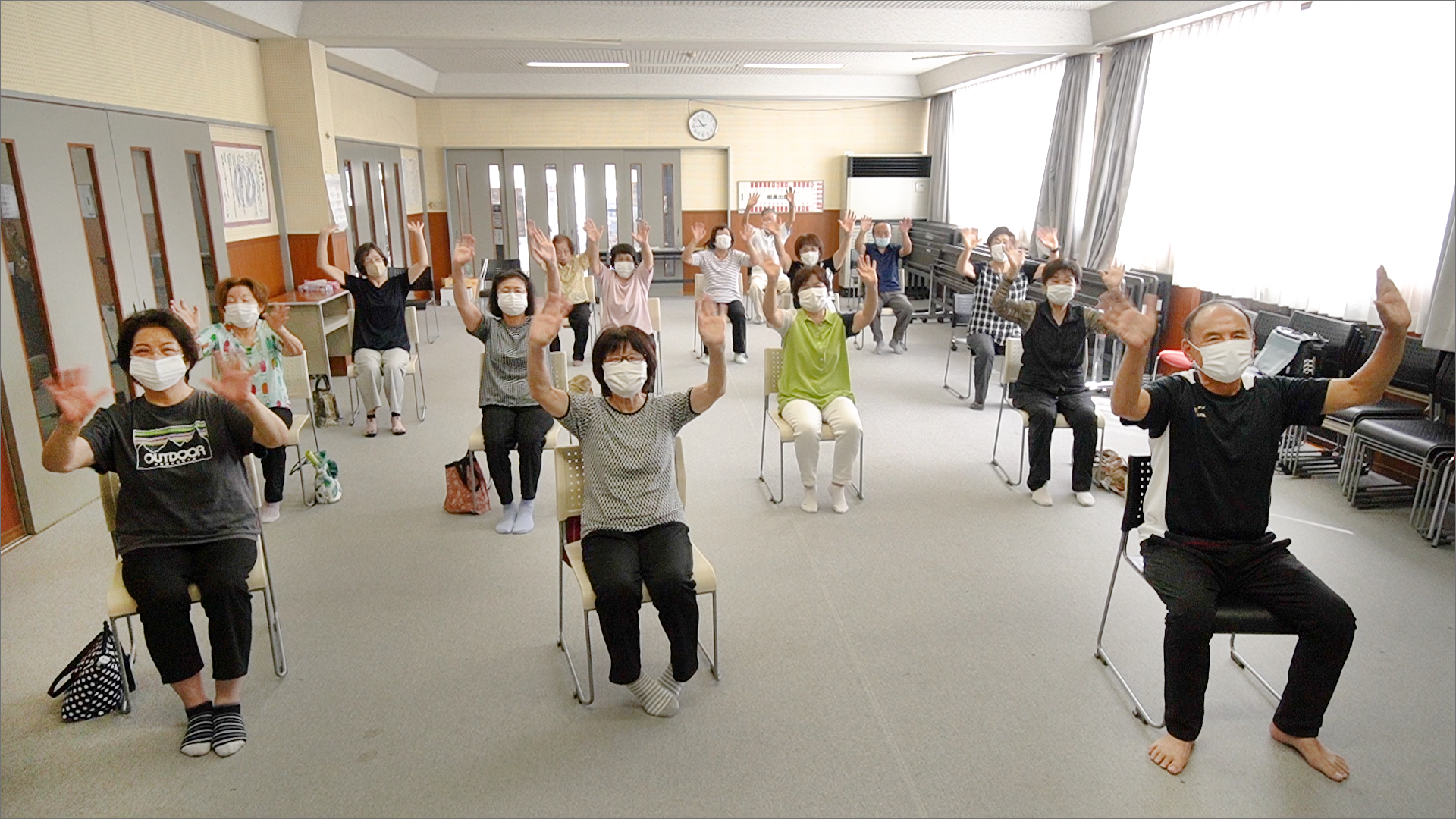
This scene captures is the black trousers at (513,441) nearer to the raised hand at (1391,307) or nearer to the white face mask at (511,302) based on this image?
the white face mask at (511,302)

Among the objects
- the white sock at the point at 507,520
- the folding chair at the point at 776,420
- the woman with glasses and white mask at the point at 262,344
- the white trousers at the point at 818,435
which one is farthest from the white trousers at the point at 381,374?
the white trousers at the point at 818,435

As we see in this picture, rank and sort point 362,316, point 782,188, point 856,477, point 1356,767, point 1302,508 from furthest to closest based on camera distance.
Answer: point 782,188
point 362,316
point 856,477
point 1302,508
point 1356,767

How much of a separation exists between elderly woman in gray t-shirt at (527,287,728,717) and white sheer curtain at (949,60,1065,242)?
23.7 feet

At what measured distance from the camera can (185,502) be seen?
2.70 m

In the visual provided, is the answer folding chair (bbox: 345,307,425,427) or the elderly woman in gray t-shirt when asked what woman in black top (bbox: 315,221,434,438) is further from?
the elderly woman in gray t-shirt

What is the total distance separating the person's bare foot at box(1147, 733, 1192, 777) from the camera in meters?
2.55

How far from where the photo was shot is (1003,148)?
10133mm

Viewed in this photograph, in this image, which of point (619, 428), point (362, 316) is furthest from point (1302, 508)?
point (362, 316)

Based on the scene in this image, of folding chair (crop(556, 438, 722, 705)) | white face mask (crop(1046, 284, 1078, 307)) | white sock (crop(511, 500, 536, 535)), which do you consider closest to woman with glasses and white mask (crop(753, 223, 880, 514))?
white face mask (crop(1046, 284, 1078, 307))

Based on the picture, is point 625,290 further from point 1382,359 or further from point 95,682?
point 1382,359

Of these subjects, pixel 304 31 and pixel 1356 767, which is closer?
pixel 1356 767

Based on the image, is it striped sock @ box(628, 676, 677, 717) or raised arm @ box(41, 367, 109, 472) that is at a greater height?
raised arm @ box(41, 367, 109, 472)

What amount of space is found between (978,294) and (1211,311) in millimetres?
4164

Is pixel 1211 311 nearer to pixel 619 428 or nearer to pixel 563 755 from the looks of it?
pixel 619 428
